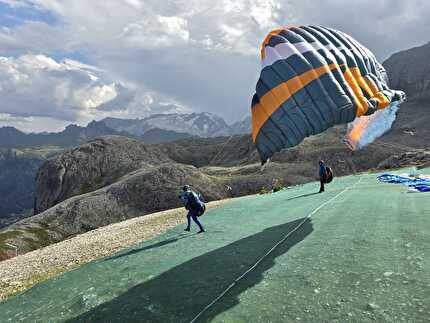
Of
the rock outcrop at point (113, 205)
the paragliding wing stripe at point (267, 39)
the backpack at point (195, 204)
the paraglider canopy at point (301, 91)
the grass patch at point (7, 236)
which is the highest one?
the paragliding wing stripe at point (267, 39)

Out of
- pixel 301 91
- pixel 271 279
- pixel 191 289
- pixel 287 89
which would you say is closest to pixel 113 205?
pixel 287 89

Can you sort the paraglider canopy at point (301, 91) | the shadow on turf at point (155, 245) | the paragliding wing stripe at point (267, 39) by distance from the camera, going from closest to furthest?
the paraglider canopy at point (301, 91) < the paragliding wing stripe at point (267, 39) < the shadow on turf at point (155, 245)

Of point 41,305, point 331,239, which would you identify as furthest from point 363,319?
point 41,305

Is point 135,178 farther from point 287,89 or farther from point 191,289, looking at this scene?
point 191,289

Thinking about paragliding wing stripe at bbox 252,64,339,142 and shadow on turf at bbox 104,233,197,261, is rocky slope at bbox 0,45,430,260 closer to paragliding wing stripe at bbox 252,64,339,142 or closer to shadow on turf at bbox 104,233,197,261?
shadow on turf at bbox 104,233,197,261

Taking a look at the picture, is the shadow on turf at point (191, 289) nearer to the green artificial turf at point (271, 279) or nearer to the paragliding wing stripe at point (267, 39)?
the green artificial turf at point (271, 279)

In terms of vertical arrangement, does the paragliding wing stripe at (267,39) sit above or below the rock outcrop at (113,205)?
above

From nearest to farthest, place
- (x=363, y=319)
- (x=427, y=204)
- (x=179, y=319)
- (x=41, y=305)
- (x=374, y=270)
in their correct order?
(x=363, y=319) < (x=179, y=319) < (x=374, y=270) < (x=41, y=305) < (x=427, y=204)

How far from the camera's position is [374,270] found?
9.66 metres

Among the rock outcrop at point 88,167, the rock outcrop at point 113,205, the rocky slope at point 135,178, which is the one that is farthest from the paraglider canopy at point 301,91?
the rock outcrop at point 88,167

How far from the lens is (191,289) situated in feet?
34.2

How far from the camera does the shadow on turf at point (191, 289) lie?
9398 mm

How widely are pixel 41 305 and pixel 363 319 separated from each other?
9.00m

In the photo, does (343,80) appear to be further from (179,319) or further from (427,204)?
(179,319)
